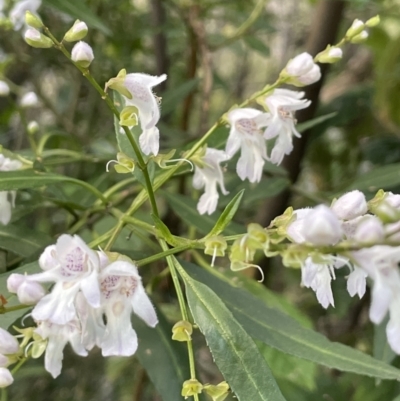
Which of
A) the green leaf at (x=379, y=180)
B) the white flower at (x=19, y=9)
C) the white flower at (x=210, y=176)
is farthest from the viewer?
the green leaf at (x=379, y=180)

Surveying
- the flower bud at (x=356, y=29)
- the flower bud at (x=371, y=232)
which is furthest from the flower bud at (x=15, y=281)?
the flower bud at (x=356, y=29)

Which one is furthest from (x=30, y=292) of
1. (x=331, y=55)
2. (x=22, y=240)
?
(x=331, y=55)

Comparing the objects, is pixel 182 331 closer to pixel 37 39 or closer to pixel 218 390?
pixel 218 390

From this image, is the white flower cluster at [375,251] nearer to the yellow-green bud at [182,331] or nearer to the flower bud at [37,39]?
the yellow-green bud at [182,331]

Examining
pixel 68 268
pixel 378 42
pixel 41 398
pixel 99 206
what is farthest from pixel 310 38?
pixel 41 398

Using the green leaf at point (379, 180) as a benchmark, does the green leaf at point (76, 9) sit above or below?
above

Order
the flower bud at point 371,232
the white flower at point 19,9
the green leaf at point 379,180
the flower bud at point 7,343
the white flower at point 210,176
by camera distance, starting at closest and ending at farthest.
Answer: the flower bud at point 371,232, the flower bud at point 7,343, the white flower at point 210,176, the white flower at point 19,9, the green leaf at point 379,180

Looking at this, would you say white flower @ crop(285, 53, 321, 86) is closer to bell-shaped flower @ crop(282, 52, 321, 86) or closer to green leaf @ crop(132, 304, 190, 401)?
bell-shaped flower @ crop(282, 52, 321, 86)
